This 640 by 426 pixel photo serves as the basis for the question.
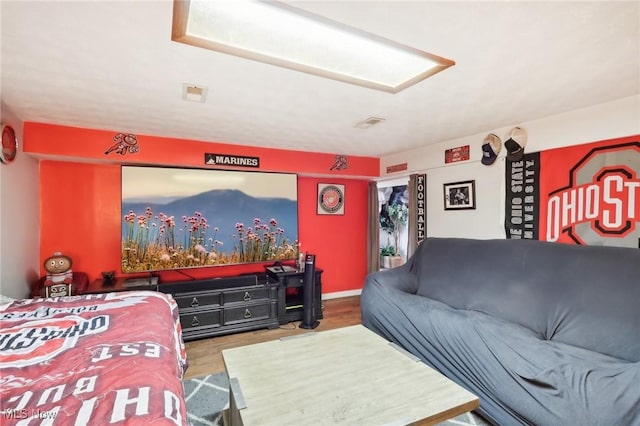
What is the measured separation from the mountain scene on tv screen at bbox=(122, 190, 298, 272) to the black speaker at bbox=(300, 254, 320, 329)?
0.48 metres

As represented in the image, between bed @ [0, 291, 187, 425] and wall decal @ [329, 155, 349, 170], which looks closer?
bed @ [0, 291, 187, 425]

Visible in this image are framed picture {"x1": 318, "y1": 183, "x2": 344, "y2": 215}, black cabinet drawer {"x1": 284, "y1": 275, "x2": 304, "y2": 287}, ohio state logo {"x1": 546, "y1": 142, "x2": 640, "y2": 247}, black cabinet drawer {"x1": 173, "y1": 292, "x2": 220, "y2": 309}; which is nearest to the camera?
ohio state logo {"x1": 546, "y1": 142, "x2": 640, "y2": 247}

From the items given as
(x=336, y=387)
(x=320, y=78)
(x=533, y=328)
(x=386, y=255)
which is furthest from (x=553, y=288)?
(x=386, y=255)

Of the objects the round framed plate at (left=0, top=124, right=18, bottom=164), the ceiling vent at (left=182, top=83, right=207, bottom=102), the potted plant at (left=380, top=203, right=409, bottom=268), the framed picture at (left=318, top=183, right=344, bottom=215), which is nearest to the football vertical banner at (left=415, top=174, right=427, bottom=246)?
the framed picture at (left=318, top=183, right=344, bottom=215)

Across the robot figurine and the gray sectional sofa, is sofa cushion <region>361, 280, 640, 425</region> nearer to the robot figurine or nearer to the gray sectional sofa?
the gray sectional sofa

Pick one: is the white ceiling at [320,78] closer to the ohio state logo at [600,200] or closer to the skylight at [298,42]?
the skylight at [298,42]

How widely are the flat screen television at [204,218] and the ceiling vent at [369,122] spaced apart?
1.35 m

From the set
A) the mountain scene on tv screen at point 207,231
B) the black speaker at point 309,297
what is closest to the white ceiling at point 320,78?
the mountain scene on tv screen at point 207,231

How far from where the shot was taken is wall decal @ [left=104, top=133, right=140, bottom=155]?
9.47ft

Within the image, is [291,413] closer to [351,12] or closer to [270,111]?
[351,12]

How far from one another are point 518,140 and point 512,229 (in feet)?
2.82

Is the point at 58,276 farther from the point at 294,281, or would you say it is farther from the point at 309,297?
the point at 309,297

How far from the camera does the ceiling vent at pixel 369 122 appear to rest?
8.54 ft

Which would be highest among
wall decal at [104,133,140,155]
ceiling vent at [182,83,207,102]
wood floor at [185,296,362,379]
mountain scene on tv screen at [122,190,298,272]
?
ceiling vent at [182,83,207,102]
